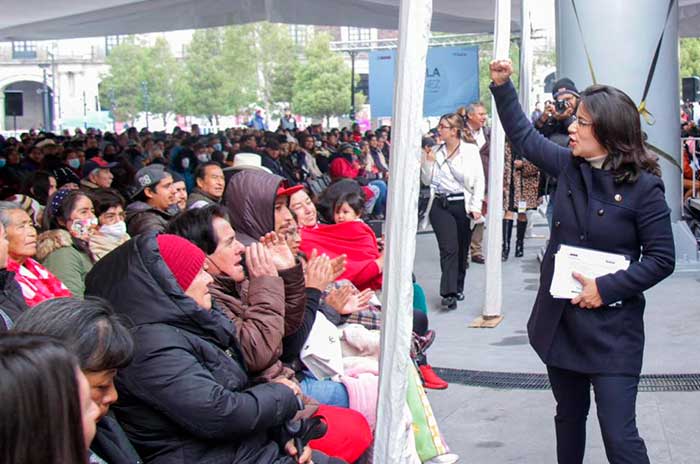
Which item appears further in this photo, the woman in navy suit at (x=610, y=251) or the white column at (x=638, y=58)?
the white column at (x=638, y=58)

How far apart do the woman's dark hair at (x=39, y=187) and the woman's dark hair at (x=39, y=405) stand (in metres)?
8.43

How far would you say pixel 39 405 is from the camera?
199cm

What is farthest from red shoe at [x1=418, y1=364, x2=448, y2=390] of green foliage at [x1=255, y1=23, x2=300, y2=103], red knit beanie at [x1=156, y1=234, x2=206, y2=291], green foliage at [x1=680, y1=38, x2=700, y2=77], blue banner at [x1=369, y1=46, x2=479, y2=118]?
green foliage at [x1=680, y1=38, x2=700, y2=77]

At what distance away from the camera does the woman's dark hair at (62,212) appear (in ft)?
22.9

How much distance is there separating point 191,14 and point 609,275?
17.6 m

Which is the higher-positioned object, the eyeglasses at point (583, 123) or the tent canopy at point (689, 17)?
the tent canopy at point (689, 17)

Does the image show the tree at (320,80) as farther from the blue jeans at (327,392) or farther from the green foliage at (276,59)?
the blue jeans at (327,392)

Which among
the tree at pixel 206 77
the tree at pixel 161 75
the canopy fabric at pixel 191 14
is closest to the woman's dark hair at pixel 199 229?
the canopy fabric at pixel 191 14

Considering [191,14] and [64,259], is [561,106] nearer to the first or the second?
[64,259]

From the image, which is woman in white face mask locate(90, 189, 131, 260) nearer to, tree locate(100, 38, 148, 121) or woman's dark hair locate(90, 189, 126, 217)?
woman's dark hair locate(90, 189, 126, 217)

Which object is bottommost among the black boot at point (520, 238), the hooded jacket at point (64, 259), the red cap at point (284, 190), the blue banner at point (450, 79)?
the black boot at point (520, 238)

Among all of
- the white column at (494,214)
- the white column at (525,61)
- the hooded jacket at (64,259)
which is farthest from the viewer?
the white column at (525,61)

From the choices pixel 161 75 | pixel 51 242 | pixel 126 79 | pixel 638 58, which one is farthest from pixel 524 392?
pixel 126 79

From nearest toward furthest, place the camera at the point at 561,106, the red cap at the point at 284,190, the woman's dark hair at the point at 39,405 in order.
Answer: the woman's dark hair at the point at 39,405
the red cap at the point at 284,190
the camera at the point at 561,106
